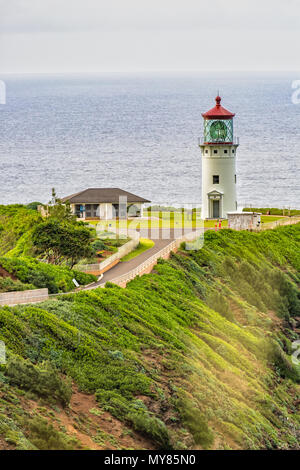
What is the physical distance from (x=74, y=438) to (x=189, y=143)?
419 ft

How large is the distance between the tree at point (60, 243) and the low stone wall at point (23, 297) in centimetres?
885

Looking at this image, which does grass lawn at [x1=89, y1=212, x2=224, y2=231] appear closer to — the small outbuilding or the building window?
the small outbuilding

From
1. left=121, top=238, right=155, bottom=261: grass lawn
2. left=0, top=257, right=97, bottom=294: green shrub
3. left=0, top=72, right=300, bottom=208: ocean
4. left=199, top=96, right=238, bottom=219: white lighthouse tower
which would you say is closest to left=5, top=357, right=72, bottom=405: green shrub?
left=0, top=257, right=97, bottom=294: green shrub

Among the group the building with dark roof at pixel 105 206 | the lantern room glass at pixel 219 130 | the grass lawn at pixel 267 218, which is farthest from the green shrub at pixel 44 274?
the grass lawn at pixel 267 218

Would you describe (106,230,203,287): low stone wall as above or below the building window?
below

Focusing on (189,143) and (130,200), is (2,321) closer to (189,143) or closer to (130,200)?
(130,200)

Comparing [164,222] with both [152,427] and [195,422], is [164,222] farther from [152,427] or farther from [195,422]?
[152,427]

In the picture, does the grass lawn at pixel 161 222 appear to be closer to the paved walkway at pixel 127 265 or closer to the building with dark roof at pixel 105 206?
the building with dark roof at pixel 105 206

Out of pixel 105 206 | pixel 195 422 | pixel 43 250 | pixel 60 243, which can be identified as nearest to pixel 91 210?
pixel 105 206

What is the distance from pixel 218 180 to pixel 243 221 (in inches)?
144

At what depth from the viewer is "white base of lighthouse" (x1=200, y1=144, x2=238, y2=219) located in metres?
60.7

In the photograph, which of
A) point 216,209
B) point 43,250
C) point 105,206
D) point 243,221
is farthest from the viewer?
point 216,209

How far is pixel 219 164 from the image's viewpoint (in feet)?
199

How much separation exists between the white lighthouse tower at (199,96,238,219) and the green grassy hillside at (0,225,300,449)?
57.9 feet
